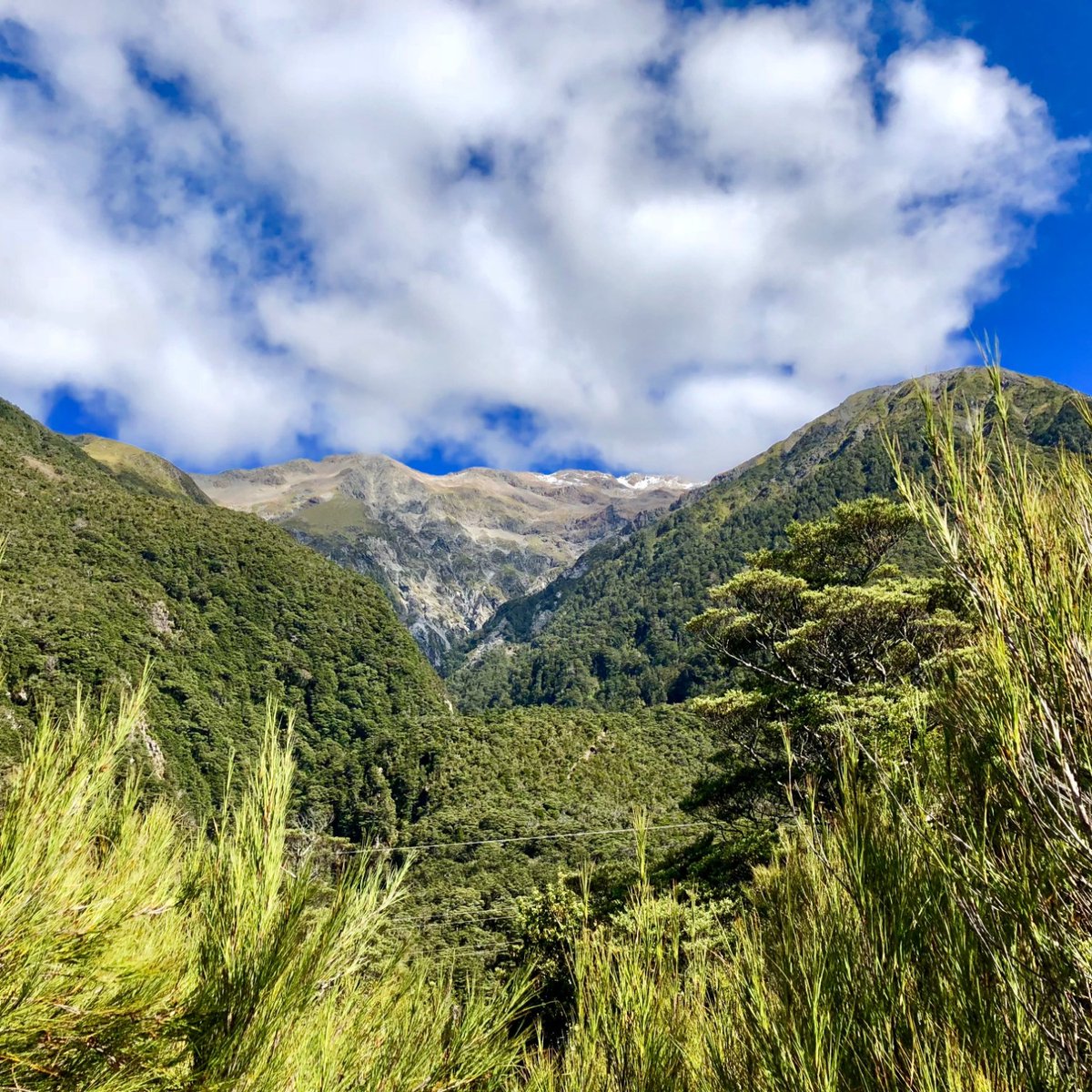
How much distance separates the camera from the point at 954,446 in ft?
5.08

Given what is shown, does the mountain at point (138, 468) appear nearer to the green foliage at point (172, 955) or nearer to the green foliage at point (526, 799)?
the green foliage at point (526, 799)

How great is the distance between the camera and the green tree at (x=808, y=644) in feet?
31.7

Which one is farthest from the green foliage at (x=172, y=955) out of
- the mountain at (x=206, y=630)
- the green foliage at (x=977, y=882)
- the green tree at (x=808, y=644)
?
the mountain at (x=206, y=630)

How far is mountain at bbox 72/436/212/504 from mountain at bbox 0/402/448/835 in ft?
180

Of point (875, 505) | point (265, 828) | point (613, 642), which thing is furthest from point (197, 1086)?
point (613, 642)

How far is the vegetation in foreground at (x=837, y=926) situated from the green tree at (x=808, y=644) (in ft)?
23.5

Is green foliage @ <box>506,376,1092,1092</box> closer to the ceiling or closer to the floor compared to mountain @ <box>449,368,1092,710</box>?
closer to the floor

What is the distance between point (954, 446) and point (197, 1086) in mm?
2365


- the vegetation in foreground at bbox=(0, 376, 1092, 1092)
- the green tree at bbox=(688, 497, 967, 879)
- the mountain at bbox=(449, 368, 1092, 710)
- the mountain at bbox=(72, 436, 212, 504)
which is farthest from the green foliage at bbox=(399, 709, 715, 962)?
the mountain at bbox=(72, 436, 212, 504)

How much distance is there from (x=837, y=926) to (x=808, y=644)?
375 inches

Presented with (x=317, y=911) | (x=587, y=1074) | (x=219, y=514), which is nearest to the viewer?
(x=317, y=911)

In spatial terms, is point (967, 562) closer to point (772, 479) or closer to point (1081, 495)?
point (1081, 495)

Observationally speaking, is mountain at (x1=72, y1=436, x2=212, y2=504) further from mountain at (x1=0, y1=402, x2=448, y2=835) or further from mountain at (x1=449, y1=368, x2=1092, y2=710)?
mountain at (x1=449, y1=368, x2=1092, y2=710)

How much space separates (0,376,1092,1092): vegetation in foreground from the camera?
4.82 ft
